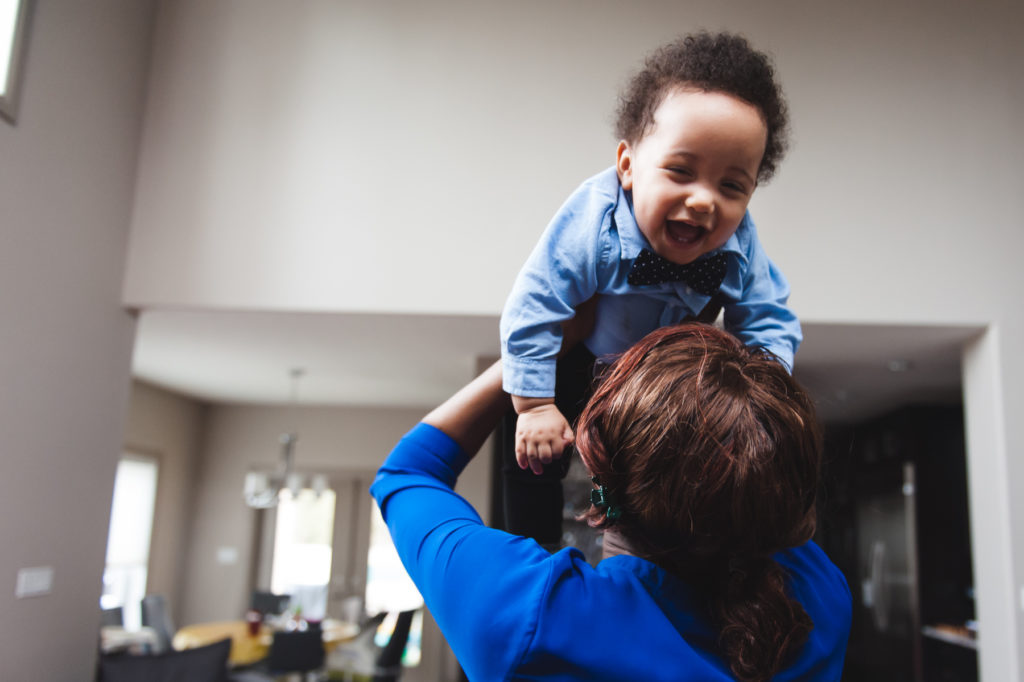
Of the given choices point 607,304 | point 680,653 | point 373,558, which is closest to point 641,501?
point 680,653

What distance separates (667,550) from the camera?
69 centimetres

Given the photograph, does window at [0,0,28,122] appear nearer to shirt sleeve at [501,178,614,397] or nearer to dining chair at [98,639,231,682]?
dining chair at [98,639,231,682]

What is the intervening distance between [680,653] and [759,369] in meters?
0.24

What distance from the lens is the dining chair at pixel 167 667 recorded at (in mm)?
3154

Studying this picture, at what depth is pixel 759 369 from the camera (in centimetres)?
68

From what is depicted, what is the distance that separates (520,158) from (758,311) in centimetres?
284

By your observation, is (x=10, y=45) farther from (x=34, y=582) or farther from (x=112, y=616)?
(x=112, y=616)

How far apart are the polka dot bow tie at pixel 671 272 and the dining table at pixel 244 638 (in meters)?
4.96

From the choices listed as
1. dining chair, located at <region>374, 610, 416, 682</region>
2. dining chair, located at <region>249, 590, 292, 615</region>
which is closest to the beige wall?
dining chair, located at <region>249, 590, 292, 615</region>

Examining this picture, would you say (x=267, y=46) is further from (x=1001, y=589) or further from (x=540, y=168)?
(x=1001, y=589)

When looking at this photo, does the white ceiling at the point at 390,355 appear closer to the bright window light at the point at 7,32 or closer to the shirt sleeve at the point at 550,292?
the bright window light at the point at 7,32

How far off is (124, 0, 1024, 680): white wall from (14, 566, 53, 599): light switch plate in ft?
4.04

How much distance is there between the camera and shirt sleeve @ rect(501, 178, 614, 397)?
0.85 m

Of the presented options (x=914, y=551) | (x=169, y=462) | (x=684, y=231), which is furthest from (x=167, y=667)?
(x=169, y=462)
